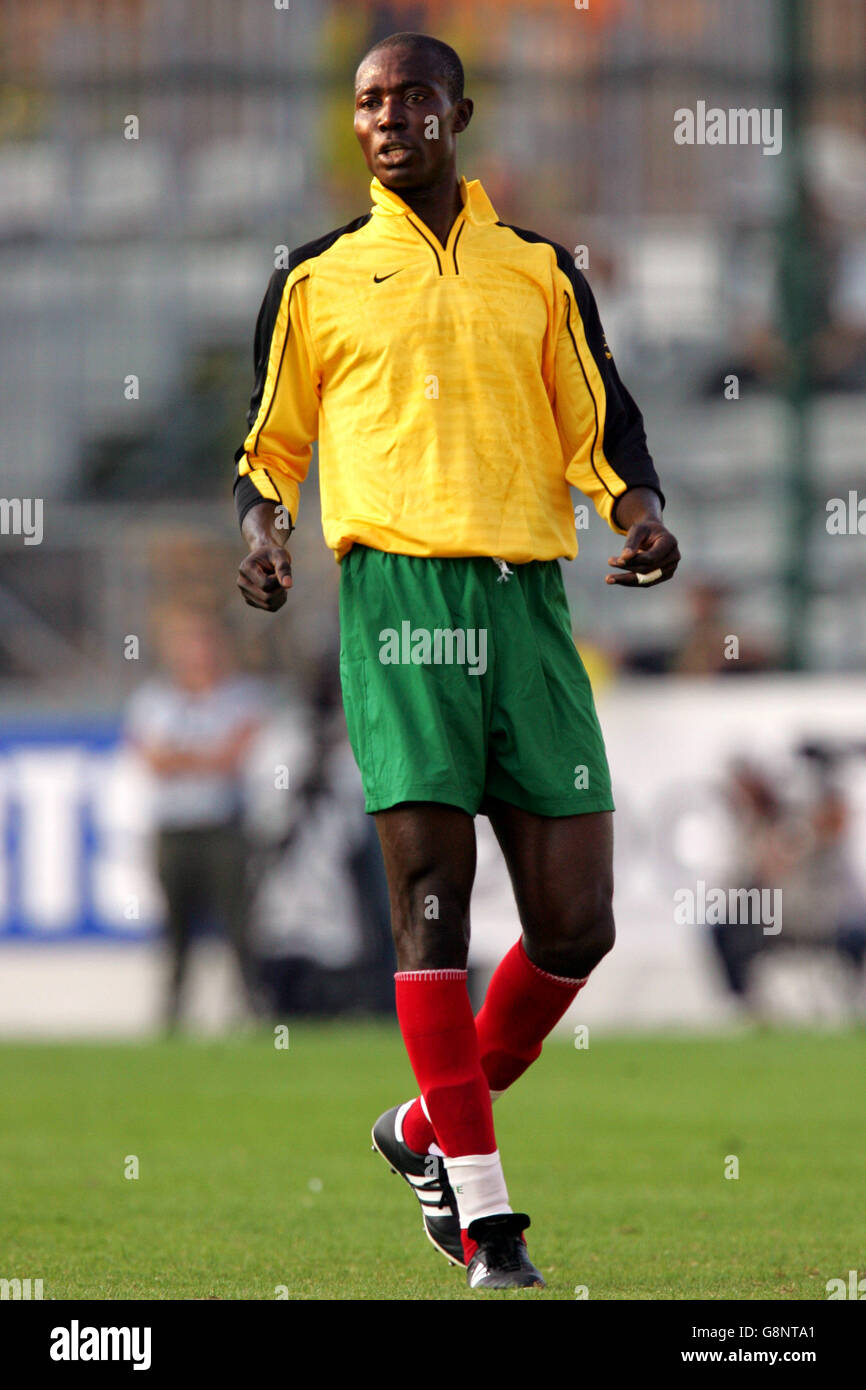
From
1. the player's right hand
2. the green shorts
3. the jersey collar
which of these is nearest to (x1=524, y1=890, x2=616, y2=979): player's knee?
the green shorts

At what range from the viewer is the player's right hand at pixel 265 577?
421 cm

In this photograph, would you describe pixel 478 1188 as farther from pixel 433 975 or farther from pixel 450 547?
pixel 450 547

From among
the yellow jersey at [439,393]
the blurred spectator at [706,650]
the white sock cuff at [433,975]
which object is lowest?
the white sock cuff at [433,975]

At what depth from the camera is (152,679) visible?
12.4 metres

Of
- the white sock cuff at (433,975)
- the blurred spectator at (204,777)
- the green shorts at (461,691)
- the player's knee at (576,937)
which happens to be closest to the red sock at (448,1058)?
the white sock cuff at (433,975)

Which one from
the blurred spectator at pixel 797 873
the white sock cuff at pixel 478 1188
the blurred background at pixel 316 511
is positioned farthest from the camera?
the blurred background at pixel 316 511

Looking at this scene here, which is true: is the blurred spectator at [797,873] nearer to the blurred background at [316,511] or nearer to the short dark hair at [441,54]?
the blurred background at [316,511]

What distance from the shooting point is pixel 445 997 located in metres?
4.22

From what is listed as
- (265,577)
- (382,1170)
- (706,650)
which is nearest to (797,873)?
(706,650)

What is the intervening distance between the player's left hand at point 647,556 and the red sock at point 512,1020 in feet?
2.64

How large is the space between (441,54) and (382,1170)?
3.25m

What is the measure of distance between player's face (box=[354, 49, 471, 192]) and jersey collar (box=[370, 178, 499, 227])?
0.05 metres

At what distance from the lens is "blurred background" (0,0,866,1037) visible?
11312 millimetres
